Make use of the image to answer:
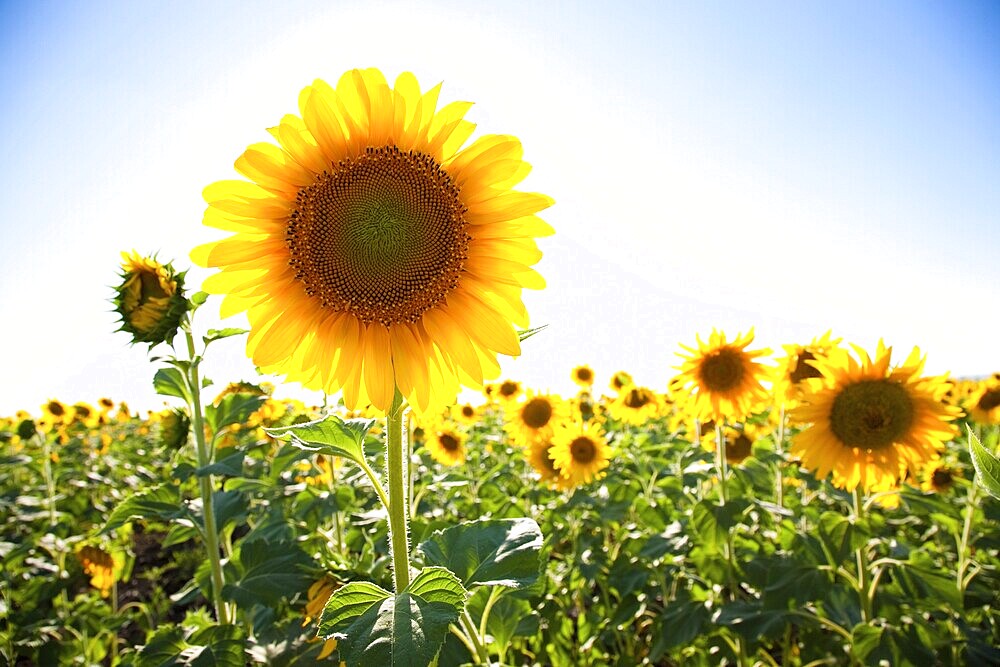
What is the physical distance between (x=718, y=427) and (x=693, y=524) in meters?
0.77

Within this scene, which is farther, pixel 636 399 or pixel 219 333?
pixel 636 399

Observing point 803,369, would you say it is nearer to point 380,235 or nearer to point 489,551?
point 489,551

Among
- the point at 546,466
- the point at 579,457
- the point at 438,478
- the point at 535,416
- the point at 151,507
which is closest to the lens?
the point at 151,507

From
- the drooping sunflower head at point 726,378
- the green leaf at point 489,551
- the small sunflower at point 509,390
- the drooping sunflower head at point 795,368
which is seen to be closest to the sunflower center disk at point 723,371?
the drooping sunflower head at point 726,378

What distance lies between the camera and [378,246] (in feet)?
5.66

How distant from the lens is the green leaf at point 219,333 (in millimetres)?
2713

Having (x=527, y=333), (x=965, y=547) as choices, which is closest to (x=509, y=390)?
(x=965, y=547)

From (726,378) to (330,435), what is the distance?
3.61 meters

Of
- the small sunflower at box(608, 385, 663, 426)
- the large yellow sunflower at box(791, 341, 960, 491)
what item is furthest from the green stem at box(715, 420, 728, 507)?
the small sunflower at box(608, 385, 663, 426)

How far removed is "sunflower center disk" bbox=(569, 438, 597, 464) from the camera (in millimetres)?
5551

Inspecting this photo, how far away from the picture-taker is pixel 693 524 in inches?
147

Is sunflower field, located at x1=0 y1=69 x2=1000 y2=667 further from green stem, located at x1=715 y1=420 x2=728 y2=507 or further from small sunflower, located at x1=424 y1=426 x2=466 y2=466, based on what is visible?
small sunflower, located at x1=424 y1=426 x2=466 y2=466

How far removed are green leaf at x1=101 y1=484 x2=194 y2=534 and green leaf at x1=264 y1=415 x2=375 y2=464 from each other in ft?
4.96

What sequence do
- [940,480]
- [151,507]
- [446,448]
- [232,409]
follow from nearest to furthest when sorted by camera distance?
[151,507] < [232,409] < [940,480] < [446,448]
